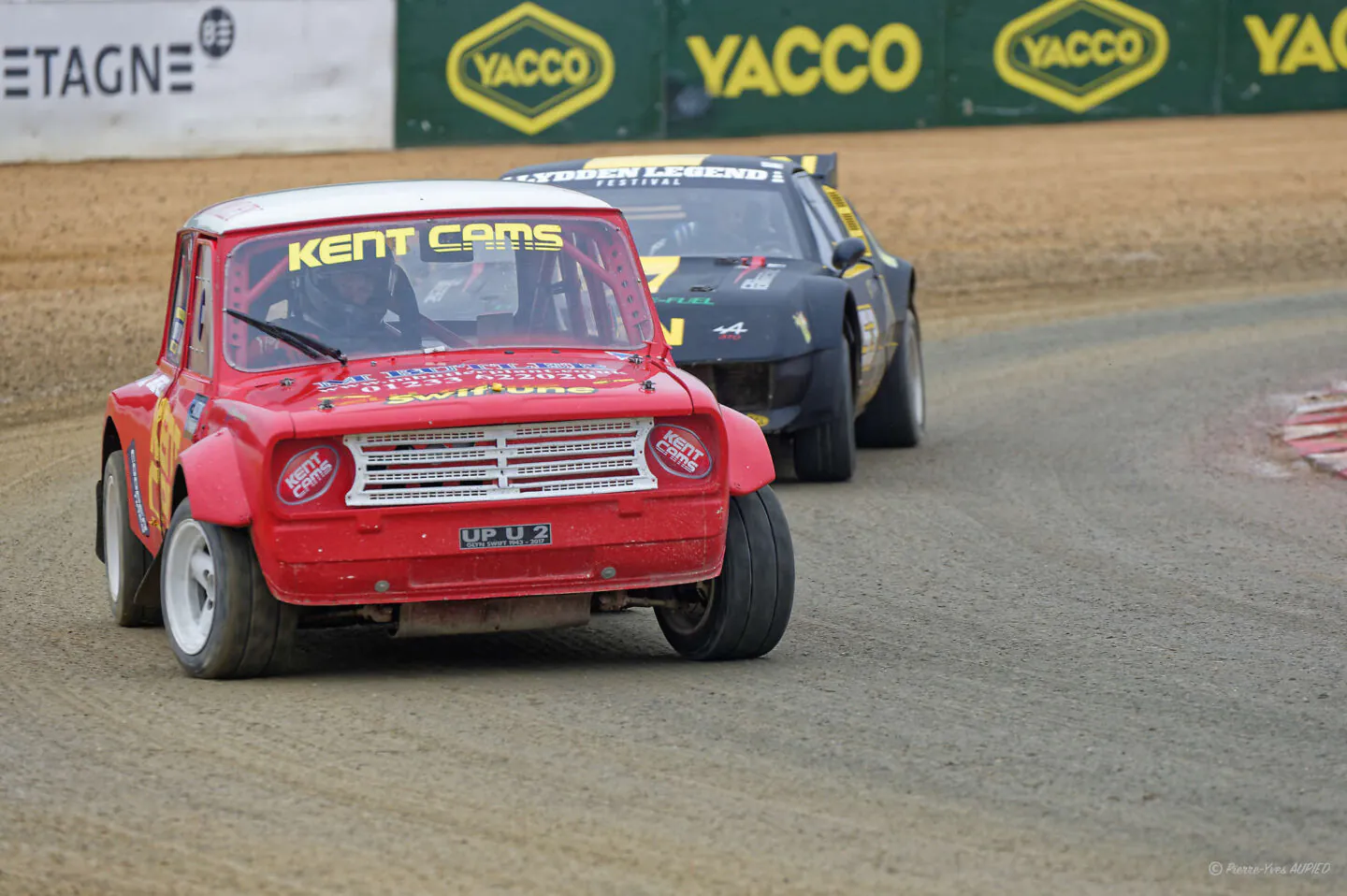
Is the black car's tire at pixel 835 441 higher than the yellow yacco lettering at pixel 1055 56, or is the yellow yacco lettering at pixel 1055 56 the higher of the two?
the yellow yacco lettering at pixel 1055 56

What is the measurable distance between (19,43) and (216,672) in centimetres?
1569

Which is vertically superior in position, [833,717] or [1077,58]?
[1077,58]

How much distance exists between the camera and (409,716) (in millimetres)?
5668

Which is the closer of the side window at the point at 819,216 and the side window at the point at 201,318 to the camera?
the side window at the point at 201,318

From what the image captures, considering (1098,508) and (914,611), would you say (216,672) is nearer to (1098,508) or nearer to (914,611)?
(914,611)

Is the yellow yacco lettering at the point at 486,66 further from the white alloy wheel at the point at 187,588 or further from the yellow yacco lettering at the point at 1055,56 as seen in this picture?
the white alloy wheel at the point at 187,588

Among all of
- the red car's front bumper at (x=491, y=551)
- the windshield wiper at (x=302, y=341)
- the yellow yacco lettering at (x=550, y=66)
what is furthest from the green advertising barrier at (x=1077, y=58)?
the red car's front bumper at (x=491, y=551)

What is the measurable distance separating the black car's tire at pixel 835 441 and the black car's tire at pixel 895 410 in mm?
1191

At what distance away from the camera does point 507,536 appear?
19.4ft

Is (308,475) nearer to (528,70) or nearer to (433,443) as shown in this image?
(433,443)

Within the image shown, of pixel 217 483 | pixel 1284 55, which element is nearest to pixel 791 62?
pixel 1284 55

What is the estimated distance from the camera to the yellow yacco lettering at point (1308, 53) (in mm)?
23922

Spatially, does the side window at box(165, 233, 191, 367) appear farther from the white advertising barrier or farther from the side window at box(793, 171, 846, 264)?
the white advertising barrier

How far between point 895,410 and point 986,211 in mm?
10248
